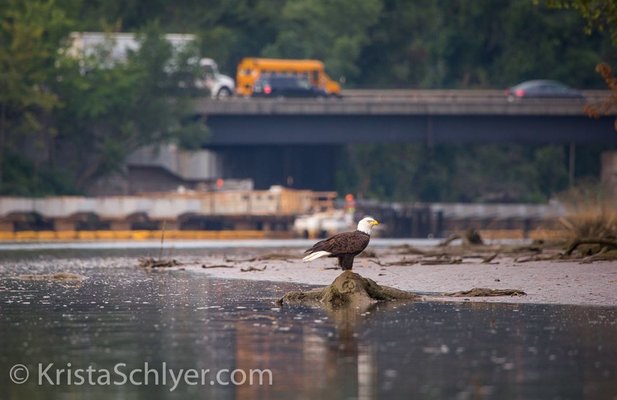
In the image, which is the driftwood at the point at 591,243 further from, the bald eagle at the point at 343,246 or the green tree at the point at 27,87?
the green tree at the point at 27,87

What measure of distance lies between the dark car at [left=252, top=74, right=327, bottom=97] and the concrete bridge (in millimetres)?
2902

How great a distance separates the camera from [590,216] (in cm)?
4016

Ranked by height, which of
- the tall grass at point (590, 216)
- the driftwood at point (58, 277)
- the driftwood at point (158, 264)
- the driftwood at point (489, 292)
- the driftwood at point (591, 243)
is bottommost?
the driftwood at point (158, 264)

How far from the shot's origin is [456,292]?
90.6ft

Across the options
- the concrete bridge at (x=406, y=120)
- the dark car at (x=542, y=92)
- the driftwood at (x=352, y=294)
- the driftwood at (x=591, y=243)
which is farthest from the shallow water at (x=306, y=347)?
the dark car at (x=542, y=92)

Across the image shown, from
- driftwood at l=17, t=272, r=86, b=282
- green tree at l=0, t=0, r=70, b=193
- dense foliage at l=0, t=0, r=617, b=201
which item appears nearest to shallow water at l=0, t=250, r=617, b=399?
driftwood at l=17, t=272, r=86, b=282

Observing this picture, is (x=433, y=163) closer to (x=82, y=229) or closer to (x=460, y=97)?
(x=460, y=97)

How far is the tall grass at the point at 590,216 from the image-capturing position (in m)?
39.2

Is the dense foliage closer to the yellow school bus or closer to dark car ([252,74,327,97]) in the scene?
dark car ([252,74,327,97])

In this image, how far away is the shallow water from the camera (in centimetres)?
1623

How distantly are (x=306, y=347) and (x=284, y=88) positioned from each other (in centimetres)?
7111

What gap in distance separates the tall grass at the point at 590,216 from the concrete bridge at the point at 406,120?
4134 cm

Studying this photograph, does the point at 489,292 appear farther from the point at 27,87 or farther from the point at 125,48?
the point at 125,48

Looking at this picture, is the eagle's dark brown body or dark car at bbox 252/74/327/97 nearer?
the eagle's dark brown body
